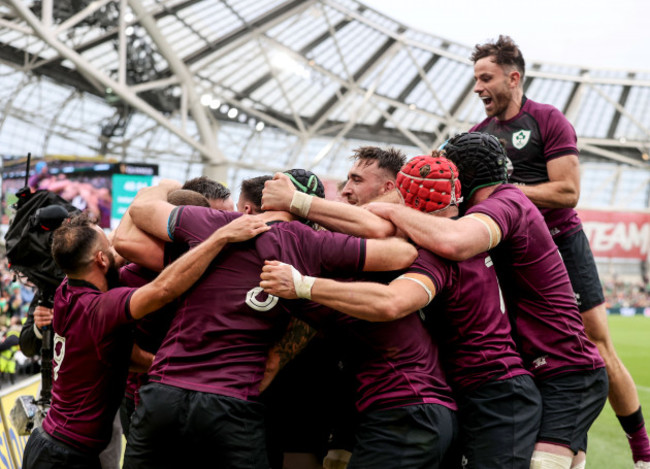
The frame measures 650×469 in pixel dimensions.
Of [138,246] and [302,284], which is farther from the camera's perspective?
[138,246]

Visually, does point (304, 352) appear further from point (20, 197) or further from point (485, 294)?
point (20, 197)

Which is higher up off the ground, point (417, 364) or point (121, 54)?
point (121, 54)

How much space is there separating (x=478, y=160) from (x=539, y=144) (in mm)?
1093

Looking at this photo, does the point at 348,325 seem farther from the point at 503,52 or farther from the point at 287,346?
the point at 503,52

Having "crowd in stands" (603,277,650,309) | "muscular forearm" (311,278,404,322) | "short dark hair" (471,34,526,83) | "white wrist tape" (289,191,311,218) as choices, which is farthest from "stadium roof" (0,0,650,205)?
"muscular forearm" (311,278,404,322)

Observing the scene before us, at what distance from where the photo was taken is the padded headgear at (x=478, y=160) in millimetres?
3289

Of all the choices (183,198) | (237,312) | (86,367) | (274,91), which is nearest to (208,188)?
(183,198)

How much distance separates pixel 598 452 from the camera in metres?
6.80

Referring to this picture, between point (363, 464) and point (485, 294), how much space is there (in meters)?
1.07

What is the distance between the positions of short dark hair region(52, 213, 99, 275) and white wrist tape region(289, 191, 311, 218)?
1317 mm

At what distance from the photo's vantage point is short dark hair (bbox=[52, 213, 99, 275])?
3523 millimetres

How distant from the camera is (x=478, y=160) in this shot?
330 cm

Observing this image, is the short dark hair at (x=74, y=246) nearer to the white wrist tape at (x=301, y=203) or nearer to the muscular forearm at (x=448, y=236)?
the white wrist tape at (x=301, y=203)

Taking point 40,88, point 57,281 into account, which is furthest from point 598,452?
point 40,88
